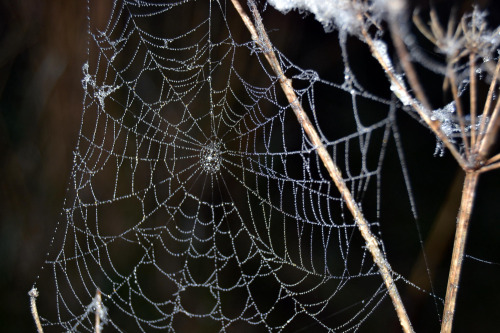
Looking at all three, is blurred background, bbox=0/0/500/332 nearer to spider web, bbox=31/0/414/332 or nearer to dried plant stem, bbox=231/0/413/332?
spider web, bbox=31/0/414/332

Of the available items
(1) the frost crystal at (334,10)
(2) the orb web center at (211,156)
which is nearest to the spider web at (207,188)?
(2) the orb web center at (211,156)

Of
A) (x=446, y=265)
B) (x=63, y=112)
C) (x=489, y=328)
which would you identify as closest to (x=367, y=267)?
(x=446, y=265)

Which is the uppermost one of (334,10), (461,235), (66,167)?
(66,167)

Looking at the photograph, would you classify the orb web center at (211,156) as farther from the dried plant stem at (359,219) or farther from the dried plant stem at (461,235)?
the dried plant stem at (461,235)

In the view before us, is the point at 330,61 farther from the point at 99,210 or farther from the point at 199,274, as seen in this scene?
the point at 99,210

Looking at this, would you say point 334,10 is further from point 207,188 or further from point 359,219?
point 207,188

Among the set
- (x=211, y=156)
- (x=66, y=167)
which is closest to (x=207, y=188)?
(x=211, y=156)
